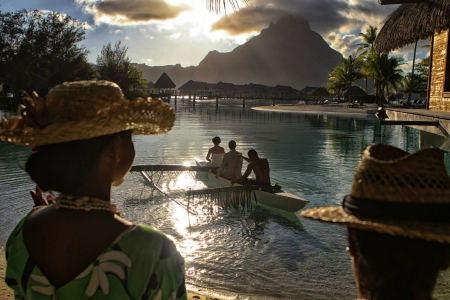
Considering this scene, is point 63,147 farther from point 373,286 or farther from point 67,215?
point 373,286

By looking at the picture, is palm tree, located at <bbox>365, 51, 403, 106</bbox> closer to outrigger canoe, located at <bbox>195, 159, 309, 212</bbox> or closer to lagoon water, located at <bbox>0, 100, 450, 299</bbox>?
lagoon water, located at <bbox>0, 100, 450, 299</bbox>

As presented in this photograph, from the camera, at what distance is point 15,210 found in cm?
881

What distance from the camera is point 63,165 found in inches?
56.5

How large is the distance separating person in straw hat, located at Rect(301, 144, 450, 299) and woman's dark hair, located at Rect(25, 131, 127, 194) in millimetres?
881

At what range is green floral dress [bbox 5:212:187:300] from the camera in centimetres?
133

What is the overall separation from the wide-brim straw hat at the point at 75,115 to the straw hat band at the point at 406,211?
86 cm

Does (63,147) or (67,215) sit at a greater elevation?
(63,147)

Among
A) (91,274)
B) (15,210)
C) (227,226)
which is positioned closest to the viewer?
(91,274)

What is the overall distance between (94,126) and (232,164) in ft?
28.6

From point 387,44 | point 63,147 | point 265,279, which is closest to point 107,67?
point 387,44

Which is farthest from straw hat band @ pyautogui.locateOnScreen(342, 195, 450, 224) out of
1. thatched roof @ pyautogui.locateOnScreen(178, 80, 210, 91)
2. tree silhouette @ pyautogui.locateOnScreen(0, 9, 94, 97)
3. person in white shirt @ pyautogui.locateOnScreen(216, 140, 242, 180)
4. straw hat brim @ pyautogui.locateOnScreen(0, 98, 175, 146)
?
thatched roof @ pyautogui.locateOnScreen(178, 80, 210, 91)

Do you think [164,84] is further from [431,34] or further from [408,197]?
[408,197]

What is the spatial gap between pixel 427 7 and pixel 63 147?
412 inches

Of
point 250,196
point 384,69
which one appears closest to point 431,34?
point 250,196
